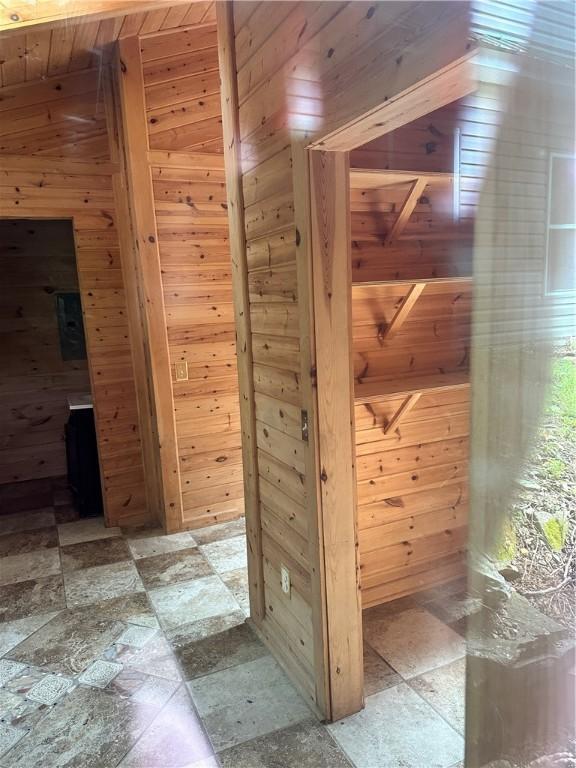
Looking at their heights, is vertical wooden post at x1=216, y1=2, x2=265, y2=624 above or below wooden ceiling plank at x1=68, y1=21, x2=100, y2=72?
below

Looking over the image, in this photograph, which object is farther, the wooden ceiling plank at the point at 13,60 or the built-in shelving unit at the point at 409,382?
the wooden ceiling plank at the point at 13,60

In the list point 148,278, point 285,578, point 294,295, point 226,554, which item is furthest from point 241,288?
point 226,554

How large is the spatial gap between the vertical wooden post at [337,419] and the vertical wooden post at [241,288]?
1.82 ft

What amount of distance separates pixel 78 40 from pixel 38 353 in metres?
2.73

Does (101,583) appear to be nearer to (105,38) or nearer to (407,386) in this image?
(407,386)

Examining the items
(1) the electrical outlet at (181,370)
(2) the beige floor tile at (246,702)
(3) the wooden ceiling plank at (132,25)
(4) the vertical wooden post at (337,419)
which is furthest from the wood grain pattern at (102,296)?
(4) the vertical wooden post at (337,419)

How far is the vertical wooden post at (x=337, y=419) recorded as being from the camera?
1.55 meters

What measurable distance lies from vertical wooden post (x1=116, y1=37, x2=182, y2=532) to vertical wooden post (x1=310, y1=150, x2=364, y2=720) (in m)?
1.87

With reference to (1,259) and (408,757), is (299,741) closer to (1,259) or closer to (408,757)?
(408,757)

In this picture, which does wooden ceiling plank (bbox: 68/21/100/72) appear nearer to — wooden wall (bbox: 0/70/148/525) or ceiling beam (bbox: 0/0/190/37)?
wooden wall (bbox: 0/70/148/525)

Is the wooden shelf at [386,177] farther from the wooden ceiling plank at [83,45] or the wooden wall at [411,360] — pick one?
the wooden ceiling plank at [83,45]

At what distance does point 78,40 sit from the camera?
285 cm

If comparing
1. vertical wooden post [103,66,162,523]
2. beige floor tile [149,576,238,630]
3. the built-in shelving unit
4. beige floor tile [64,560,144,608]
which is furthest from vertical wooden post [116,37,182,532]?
the built-in shelving unit

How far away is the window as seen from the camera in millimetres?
427
